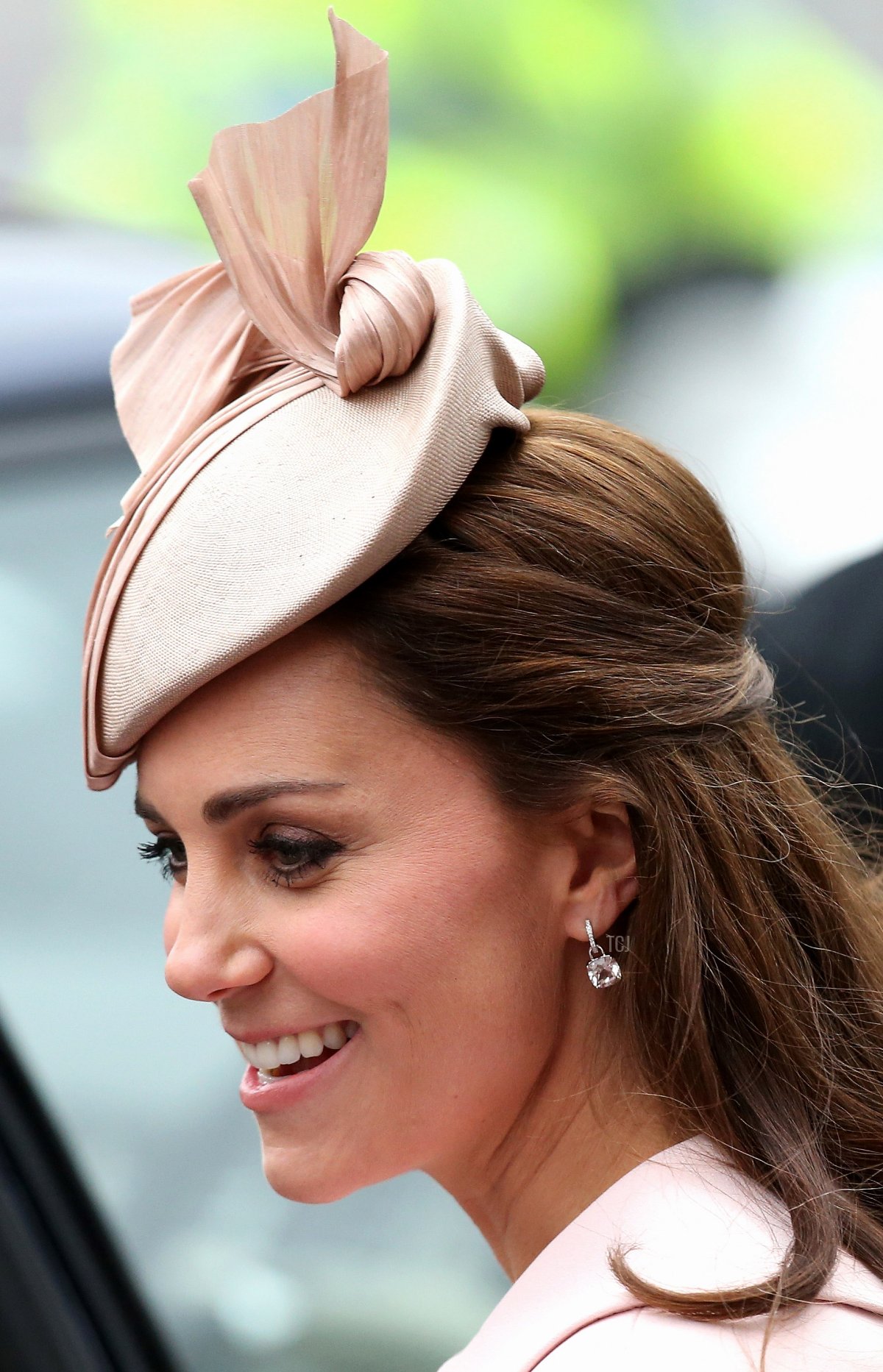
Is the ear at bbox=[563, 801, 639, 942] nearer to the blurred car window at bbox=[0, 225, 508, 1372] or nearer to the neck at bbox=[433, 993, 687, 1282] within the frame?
the neck at bbox=[433, 993, 687, 1282]

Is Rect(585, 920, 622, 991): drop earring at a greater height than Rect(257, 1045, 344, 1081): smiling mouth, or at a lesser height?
lesser

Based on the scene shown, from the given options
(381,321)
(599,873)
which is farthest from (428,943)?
(381,321)

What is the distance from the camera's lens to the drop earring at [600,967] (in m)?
1.33

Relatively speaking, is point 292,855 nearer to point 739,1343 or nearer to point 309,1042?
point 309,1042

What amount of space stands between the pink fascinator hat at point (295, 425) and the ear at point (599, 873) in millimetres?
323

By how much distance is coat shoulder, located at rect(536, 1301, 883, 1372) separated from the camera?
3.49 ft

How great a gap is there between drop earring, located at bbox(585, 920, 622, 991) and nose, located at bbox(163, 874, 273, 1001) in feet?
0.98

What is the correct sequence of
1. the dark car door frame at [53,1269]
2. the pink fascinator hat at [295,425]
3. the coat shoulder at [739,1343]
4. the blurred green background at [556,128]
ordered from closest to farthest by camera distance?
1. the coat shoulder at [739,1343]
2. the pink fascinator hat at [295,425]
3. the dark car door frame at [53,1269]
4. the blurred green background at [556,128]

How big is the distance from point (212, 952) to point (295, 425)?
0.49m

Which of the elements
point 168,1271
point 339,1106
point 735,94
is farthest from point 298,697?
point 735,94

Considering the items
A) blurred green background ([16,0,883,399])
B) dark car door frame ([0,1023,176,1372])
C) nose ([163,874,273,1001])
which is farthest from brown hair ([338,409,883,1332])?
blurred green background ([16,0,883,399])

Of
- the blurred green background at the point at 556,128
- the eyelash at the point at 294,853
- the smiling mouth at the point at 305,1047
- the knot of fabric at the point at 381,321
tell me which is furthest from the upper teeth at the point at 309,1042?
the blurred green background at the point at 556,128

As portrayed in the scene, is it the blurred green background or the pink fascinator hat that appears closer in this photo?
the pink fascinator hat

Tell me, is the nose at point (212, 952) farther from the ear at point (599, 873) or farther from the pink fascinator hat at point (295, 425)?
the ear at point (599, 873)
